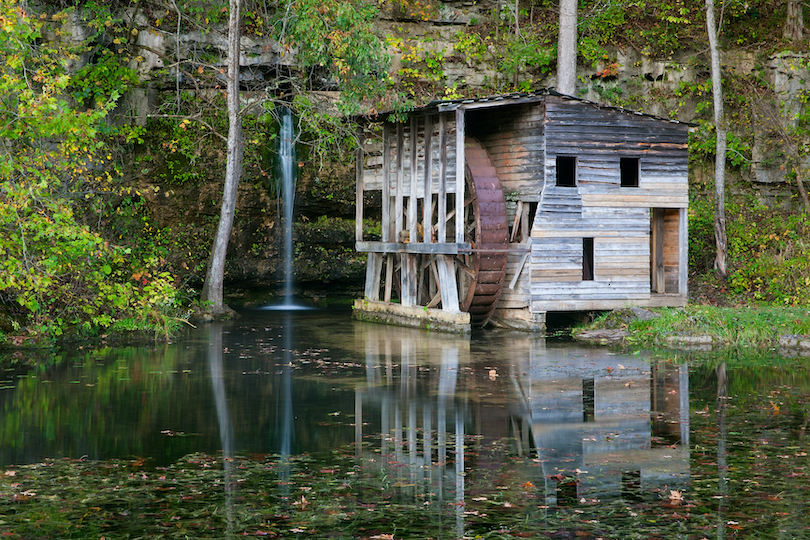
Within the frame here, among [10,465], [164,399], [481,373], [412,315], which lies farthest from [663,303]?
[10,465]

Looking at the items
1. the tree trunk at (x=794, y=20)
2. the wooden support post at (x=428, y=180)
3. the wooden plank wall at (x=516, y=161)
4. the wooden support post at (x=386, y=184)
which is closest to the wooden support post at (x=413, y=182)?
the wooden support post at (x=428, y=180)

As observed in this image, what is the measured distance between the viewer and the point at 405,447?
8.73m

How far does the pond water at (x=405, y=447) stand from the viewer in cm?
640

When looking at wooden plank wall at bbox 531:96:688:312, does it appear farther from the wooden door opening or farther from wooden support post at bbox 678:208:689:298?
the wooden door opening

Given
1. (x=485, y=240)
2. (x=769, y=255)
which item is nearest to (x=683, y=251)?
(x=769, y=255)

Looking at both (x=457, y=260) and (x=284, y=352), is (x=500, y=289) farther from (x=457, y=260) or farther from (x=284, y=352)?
(x=284, y=352)

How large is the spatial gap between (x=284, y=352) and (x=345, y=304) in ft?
36.5

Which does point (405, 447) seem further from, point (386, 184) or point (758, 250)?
point (758, 250)

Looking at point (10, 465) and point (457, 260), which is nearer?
point (10, 465)

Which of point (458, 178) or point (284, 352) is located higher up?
point (458, 178)

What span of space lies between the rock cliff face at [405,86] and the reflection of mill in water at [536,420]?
10.7m

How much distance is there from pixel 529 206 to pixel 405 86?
314 inches

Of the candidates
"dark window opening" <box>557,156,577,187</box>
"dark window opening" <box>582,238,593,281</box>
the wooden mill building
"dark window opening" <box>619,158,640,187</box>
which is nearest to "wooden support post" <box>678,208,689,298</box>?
the wooden mill building

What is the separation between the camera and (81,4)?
23438mm
